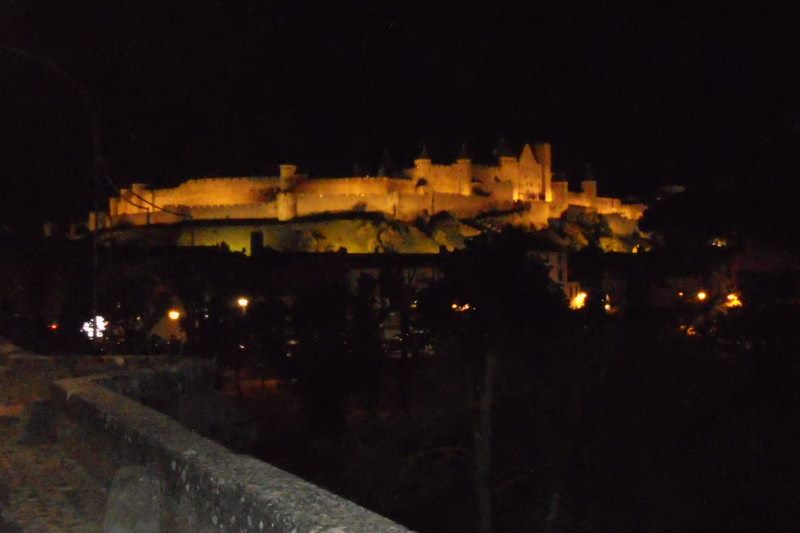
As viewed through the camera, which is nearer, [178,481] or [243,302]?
[178,481]

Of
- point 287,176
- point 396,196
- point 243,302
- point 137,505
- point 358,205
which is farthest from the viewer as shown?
point 287,176

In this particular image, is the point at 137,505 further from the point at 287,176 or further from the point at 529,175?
the point at 529,175

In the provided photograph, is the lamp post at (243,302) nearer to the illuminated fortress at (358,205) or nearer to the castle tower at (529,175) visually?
the illuminated fortress at (358,205)

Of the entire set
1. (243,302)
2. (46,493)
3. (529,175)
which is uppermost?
(529,175)

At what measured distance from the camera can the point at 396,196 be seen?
7744 cm

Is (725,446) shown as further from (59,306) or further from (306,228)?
(306,228)

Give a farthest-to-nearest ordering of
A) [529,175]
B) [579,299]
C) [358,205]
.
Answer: [529,175] < [358,205] < [579,299]

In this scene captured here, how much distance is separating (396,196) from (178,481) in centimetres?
7142

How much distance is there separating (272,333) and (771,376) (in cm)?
1869

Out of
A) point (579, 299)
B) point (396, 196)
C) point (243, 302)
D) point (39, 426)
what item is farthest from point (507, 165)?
point (39, 426)

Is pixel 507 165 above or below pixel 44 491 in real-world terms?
above

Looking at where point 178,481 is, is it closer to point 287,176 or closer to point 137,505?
point 137,505

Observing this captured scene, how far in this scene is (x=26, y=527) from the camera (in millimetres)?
7465

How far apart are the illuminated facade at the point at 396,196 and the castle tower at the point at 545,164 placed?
3.7 inches
